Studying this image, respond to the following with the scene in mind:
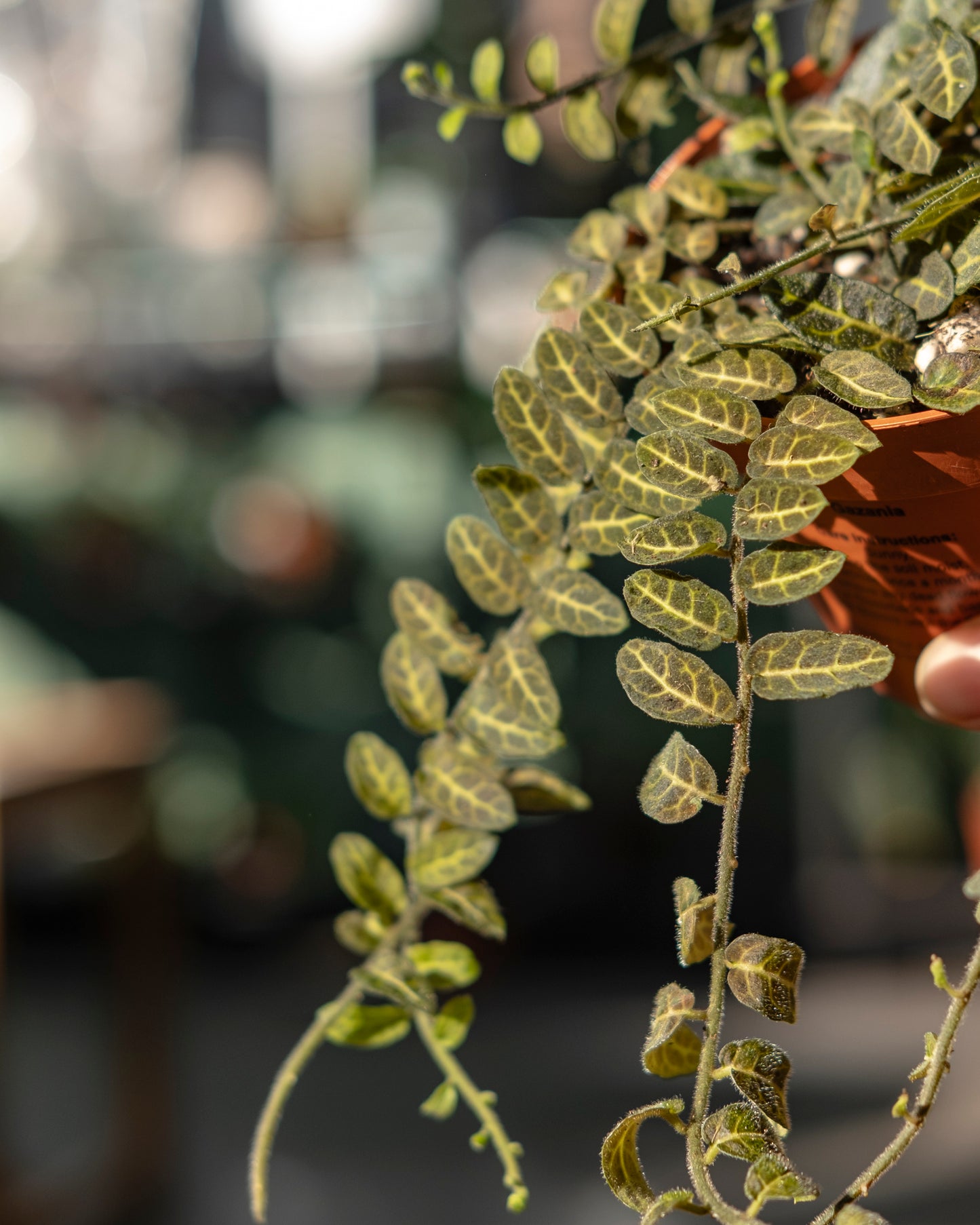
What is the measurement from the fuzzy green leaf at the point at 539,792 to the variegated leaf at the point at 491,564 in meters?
0.06

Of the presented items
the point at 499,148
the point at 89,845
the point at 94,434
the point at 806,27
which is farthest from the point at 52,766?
the point at 806,27

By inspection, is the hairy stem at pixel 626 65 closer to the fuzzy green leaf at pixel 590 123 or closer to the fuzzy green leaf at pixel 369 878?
the fuzzy green leaf at pixel 590 123

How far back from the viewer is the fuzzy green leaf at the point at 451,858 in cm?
32

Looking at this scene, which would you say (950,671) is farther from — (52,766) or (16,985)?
(16,985)

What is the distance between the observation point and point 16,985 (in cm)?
293

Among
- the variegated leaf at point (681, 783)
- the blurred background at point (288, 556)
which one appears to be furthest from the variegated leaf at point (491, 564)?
the blurred background at point (288, 556)

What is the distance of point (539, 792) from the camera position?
35 cm

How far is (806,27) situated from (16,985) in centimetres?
317

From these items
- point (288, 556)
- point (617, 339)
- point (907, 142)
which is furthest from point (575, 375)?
point (288, 556)

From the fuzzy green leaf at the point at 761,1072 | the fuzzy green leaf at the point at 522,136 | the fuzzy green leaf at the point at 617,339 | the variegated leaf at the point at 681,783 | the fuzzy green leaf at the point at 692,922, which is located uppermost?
the fuzzy green leaf at the point at 522,136

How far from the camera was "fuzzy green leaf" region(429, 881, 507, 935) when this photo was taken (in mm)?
315

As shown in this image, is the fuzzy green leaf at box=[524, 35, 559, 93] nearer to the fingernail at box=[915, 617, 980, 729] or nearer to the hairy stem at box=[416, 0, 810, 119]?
the hairy stem at box=[416, 0, 810, 119]

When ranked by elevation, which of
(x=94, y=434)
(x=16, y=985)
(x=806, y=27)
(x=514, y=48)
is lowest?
(x=806, y=27)

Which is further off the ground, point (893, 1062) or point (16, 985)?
point (16, 985)
